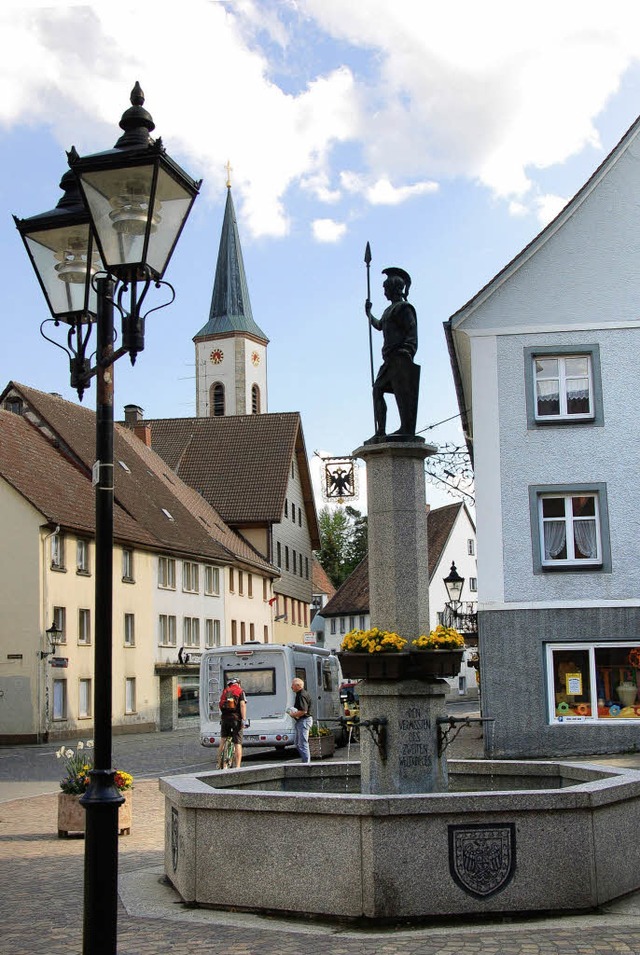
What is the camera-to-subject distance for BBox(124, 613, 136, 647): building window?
42.7 m

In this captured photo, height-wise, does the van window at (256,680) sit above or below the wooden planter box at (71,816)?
above

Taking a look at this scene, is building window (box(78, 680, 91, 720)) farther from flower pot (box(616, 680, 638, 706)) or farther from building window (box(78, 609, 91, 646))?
flower pot (box(616, 680, 638, 706))

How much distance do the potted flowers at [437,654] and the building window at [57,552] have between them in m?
28.2

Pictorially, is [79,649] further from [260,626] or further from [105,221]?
[105,221]

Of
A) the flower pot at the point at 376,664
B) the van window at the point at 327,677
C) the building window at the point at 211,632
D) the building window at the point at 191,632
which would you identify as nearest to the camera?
the flower pot at the point at 376,664

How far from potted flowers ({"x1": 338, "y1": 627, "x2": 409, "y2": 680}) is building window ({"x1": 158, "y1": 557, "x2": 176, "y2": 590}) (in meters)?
36.0

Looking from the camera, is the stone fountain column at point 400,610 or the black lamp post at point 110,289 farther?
the stone fountain column at point 400,610

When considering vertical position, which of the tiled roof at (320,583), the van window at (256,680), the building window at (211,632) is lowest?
the van window at (256,680)

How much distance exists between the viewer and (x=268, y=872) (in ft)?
28.7

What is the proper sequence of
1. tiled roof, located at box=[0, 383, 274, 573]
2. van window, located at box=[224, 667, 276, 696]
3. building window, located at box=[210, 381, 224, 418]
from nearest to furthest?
1. van window, located at box=[224, 667, 276, 696]
2. tiled roof, located at box=[0, 383, 274, 573]
3. building window, located at box=[210, 381, 224, 418]

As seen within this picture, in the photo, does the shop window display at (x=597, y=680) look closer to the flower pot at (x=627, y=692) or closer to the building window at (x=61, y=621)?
the flower pot at (x=627, y=692)

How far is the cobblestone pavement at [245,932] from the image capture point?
7.58 meters

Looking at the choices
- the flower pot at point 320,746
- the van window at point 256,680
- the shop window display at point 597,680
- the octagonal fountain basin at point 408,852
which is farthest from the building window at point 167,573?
the octagonal fountain basin at point 408,852

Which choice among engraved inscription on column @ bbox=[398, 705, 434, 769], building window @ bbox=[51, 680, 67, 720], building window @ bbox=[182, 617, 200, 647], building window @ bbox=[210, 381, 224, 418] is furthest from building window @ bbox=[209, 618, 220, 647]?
building window @ bbox=[210, 381, 224, 418]
